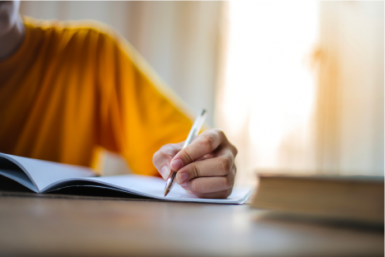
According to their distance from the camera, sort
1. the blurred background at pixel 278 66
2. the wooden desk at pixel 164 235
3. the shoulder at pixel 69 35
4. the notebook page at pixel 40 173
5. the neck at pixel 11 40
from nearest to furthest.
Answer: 1. the wooden desk at pixel 164 235
2. the notebook page at pixel 40 173
3. the neck at pixel 11 40
4. the shoulder at pixel 69 35
5. the blurred background at pixel 278 66

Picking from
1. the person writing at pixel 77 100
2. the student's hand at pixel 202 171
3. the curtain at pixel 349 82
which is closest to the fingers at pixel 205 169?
the student's hand at pixel 202 171

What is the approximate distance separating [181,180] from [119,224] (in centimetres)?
21

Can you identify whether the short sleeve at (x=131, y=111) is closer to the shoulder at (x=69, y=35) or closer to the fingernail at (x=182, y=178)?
the shoulder at (x=69, y=35)

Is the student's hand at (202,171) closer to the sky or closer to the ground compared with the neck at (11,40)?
closer to the ground

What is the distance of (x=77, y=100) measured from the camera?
101 cm

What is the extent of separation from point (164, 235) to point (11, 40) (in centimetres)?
93

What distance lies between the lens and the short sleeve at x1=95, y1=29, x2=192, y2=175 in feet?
3.03

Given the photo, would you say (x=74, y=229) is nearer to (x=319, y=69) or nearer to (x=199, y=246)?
(x=199, y=246)

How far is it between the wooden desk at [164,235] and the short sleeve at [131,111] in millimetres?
613

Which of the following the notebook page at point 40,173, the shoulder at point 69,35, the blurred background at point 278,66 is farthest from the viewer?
the blurred background at point 278,66

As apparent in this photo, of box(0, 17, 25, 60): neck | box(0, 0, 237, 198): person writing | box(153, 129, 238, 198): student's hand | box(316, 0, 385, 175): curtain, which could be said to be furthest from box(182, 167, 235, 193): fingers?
box(316, 0, 385, 175): curtain

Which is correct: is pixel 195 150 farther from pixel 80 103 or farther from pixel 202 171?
pixel 80 103

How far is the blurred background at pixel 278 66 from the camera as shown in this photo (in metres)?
1.94

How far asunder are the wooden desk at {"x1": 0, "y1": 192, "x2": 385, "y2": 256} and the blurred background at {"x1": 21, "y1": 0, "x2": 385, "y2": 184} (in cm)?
170
